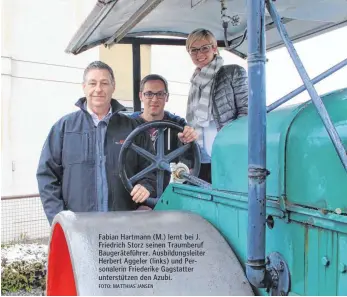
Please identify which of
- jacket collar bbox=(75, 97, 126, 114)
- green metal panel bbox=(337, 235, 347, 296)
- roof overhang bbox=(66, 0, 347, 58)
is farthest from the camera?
jacket collar bbox=(75, 97, 126, 114)

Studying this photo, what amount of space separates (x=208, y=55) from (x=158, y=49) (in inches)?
300

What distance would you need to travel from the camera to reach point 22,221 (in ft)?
22.5

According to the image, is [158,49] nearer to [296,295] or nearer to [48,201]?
[48,201]

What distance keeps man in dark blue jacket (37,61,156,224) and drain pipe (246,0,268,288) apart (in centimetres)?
148

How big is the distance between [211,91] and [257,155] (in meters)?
1.68

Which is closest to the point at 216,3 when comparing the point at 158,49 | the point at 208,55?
the point at 208,55

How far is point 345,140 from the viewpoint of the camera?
4.40 ft

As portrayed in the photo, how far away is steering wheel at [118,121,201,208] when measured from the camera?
2.73m

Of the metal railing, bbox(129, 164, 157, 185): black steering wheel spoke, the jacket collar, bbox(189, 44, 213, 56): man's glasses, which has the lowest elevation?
the metal railing

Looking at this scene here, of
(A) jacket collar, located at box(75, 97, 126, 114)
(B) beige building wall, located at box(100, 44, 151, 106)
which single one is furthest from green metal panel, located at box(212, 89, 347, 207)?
(B) beige building wall, located at box(100, 44, 151, 106)

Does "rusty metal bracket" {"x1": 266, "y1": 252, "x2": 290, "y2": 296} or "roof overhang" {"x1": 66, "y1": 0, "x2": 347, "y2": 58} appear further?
"roof overhang" {"x1": 66, "y1": 0, "x2": 347, "y2": 58}

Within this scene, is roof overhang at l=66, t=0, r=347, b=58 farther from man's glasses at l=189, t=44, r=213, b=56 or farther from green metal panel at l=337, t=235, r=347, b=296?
green metal panel at l=337, t=235, r=347, b=296

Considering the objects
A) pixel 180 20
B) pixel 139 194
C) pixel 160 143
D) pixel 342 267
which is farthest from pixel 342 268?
pixel 180 20

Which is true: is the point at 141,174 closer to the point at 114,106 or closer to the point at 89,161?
the point at 89,161
